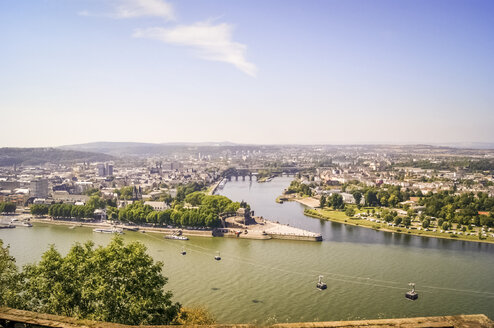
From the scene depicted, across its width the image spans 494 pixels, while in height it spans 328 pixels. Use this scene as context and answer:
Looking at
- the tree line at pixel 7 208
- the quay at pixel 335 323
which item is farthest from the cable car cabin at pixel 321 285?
the tree line at pixel 7 208

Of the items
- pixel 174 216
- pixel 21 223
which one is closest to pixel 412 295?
pixel 174 216

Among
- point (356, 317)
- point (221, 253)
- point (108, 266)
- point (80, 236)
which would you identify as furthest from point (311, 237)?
point (108, 266)

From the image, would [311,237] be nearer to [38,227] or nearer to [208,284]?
[208,284]

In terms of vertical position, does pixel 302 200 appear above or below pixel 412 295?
below

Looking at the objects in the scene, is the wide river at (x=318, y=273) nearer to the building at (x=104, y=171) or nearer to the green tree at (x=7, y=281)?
the green tree at (x=7, y=281)

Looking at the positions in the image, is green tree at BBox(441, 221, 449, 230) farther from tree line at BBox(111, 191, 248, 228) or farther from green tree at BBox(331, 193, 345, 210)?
tree line at BBox(111, 191, 248, 228)

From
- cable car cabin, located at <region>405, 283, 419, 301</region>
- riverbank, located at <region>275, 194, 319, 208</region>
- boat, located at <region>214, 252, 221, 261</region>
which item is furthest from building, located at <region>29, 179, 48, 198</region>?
cable car cabin, located at <region>405, 283, 419, 301</region>

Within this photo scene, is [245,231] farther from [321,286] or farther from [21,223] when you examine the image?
[21,223]
